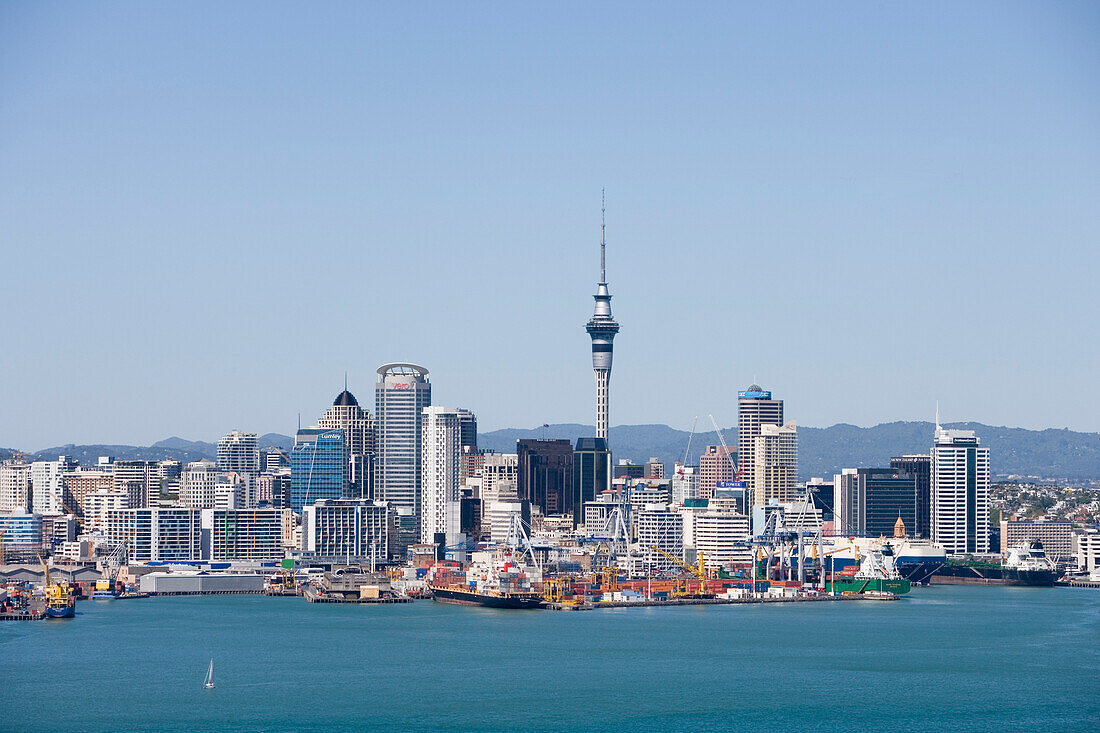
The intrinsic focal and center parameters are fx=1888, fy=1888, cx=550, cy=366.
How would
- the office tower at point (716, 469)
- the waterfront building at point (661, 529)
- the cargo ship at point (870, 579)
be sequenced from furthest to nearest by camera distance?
the office tower at point (716, 469), the waterfront building at point (661, 529), the cargo ship at point (870, 579)

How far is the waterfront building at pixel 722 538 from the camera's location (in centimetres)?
9894

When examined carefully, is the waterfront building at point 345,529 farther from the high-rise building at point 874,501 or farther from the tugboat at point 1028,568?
the tugboat at point 1028,568

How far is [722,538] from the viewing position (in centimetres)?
10006

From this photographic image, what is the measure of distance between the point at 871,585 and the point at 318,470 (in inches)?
1666

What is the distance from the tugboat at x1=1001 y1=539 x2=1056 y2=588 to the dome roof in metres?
47.8

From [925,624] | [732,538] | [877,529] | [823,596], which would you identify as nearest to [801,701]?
[925,624]

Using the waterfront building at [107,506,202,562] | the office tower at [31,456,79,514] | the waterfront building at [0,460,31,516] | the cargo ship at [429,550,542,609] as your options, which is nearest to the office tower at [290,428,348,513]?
the waterfront building at [107,506,202,562]

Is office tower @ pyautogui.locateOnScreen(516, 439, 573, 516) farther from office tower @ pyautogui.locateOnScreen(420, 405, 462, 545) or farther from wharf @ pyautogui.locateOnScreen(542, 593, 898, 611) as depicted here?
wharf @ pyautogui.locateOnScreen(542, 593, 898, 611)

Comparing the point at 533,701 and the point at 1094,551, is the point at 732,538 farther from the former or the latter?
the point at 533,701

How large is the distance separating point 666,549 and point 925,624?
3873 cm

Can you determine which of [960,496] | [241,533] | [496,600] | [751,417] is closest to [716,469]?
[751,417]

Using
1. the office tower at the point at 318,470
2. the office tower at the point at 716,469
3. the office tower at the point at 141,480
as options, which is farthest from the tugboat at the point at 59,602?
the office tower at the point at 716,469

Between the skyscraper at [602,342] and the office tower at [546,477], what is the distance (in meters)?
5.03

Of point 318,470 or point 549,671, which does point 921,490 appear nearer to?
point 318,470
